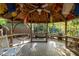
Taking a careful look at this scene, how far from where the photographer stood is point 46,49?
10.4 feet

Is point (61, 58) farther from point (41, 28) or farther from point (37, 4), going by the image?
point (37, 4)

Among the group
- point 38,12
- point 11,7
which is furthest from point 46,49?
Answer: point 11,7

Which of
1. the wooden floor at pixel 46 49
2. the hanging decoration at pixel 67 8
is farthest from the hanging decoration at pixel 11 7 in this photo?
the hanging decoration at pixel 67 8

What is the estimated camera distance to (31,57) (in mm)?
3174

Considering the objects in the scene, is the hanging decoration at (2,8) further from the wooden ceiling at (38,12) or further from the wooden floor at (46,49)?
the wooden floor at (46,49)

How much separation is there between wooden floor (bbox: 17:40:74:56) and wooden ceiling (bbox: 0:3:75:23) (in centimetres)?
25

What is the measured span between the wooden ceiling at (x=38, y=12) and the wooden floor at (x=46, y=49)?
250 mm

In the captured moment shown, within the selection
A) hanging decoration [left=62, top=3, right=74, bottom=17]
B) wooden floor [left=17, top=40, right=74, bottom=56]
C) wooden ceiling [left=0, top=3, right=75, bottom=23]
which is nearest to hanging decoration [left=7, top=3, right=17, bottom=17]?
wooden ceiling [left=0, top=3, right=75, bottom=23]

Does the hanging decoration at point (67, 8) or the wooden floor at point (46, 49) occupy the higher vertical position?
the hanging decoration at point (67, 8)

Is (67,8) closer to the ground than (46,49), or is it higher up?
higher up

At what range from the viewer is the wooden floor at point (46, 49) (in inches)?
124

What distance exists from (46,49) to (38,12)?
41 centimetres

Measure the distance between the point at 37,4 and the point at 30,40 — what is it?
399mm

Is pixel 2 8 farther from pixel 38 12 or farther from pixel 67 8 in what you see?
pixel 67 8
